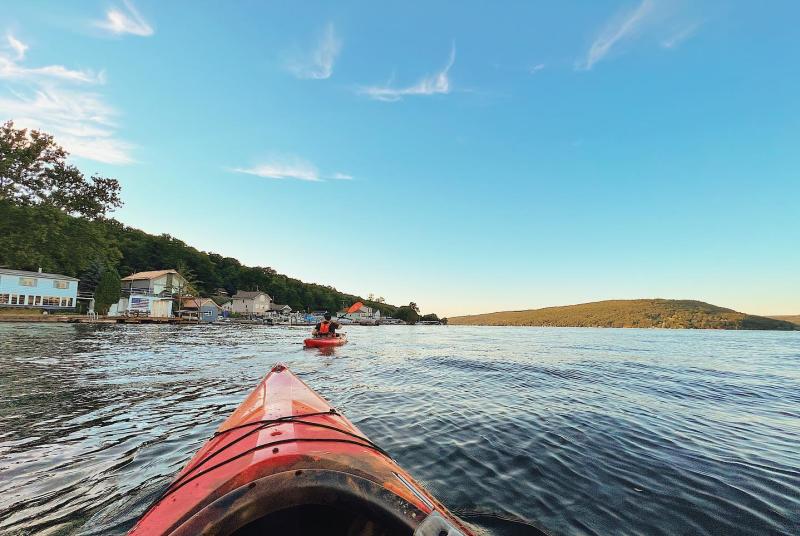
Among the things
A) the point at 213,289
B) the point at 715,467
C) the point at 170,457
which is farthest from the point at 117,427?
the point at 213,289

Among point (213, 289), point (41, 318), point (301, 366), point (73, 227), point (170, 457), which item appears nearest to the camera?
point (170, 457)

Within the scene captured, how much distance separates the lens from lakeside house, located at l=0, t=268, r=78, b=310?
43.2m

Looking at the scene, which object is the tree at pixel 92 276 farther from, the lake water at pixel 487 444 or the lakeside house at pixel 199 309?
the lake water at pixel 487 444

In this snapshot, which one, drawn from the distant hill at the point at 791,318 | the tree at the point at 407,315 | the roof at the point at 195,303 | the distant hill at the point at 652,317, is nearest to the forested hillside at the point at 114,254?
the roof at the point at 195,303

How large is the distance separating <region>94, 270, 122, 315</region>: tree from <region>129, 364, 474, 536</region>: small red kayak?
208 ft

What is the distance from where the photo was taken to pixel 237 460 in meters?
2.39

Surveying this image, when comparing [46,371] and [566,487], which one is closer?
[566,487]

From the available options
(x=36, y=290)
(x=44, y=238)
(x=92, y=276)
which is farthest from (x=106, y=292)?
(x=92, y=276)

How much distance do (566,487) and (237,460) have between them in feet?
15.4

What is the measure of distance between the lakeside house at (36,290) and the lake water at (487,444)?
141 ft

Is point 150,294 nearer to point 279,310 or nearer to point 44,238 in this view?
point 44,238

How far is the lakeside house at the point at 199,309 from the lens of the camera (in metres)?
77.4

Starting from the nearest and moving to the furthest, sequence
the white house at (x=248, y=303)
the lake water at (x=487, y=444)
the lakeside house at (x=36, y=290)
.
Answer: the lake water at (x=487, y=444)
the lakeside house at (x=36, y=290)
the white house at (x=248, y=303)

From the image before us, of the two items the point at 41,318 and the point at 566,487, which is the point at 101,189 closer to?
the point at 41,318
